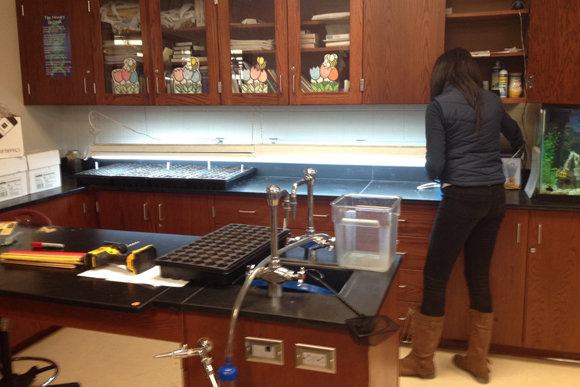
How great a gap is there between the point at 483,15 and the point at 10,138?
2846mm

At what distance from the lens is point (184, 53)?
343 cm

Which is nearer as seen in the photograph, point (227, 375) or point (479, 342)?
point (227, 375)

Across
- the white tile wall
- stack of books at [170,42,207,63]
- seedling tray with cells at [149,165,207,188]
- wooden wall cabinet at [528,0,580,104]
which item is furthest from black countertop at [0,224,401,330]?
stack of books at [170,42,207,63]

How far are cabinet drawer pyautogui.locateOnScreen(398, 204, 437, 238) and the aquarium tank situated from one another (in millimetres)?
567

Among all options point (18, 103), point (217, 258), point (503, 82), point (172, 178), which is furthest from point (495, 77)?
point (18, 103)

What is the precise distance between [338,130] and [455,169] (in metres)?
1.24

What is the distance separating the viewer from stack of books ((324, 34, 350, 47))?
3100 mm

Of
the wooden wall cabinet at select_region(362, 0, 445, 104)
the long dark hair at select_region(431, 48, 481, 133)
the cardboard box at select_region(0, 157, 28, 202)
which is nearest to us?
the long dark hair at select_region(431, 48, 481, 133)

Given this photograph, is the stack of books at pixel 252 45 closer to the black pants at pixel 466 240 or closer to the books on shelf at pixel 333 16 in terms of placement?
the books on shelf at pixel 333 16

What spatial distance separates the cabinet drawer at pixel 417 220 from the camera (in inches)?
110

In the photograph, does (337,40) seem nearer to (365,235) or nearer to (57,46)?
(365,235)

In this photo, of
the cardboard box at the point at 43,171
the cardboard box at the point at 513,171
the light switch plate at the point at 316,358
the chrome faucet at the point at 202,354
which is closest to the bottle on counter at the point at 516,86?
the cardboard box at the point at 513,171

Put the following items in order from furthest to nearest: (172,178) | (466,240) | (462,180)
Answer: (172,178) → (466,240) → (462,180)

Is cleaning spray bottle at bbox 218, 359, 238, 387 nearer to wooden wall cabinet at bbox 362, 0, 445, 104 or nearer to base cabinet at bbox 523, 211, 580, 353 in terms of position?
base cabinet at bbox 523, 211, 580, 353
